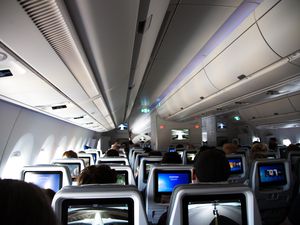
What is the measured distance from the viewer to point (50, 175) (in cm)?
385

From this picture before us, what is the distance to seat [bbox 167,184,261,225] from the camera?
6.22ft

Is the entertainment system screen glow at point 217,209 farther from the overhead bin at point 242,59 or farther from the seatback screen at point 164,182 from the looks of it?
the overhead bin at point 242,59

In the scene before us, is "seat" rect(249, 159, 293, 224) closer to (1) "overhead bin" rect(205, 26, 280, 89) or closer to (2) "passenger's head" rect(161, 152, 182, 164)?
(1) "overhead bin" rect(205, 26, 280, 89)

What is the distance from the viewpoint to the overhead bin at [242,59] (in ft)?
13.6

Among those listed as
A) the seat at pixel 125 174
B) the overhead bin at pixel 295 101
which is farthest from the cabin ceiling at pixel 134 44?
the overhead bin at pixel 295 101

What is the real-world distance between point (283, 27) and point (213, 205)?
249 centimetres

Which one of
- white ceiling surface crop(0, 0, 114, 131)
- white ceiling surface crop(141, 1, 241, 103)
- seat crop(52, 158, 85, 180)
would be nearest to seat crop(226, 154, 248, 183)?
white ceiling surface crop(141, 1, 241, 103)

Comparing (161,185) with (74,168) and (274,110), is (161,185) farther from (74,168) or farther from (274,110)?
(274,110)

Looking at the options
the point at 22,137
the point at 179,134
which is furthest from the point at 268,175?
the point at 179,134

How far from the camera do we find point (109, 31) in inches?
104

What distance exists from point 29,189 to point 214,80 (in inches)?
236

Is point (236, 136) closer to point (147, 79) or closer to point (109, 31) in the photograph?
point (147, 79)

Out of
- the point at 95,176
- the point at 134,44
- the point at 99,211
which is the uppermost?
the point at 134,44

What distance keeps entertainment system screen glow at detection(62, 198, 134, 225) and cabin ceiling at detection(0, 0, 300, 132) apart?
1208 millimetres
